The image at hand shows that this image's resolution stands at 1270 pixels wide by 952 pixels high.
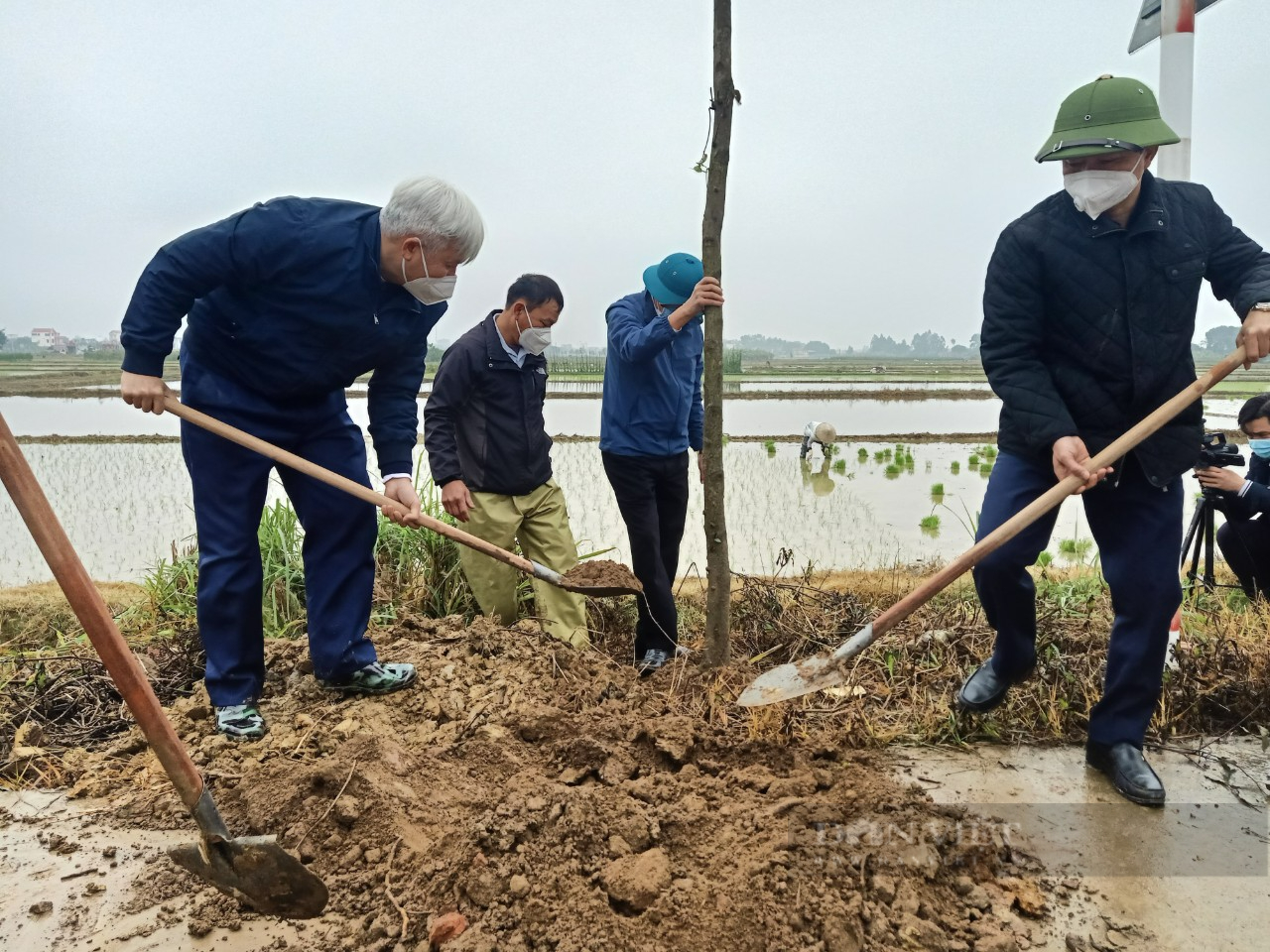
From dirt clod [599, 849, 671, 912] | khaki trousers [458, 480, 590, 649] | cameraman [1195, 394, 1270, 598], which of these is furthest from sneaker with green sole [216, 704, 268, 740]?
cameraman [1195, 394, 1270, 598]

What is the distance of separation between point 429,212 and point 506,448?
51.9 inches

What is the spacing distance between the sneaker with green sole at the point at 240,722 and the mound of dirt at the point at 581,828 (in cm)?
5

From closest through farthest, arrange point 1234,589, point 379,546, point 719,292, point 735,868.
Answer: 1. point 735,868
2. point 719,292
3. point 379,546
4. point 1234,589

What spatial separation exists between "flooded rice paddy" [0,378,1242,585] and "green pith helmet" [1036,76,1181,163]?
8.21 feet

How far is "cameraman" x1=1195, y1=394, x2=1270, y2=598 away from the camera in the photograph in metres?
4.22

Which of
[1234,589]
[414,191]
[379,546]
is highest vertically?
[414,191]

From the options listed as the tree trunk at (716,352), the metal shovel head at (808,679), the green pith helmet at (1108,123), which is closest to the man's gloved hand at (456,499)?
the tree trunk at (716,352)

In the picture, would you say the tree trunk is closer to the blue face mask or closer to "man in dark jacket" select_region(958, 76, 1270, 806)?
"man in dark jacket" select_region(958, 76, 1270, 806)

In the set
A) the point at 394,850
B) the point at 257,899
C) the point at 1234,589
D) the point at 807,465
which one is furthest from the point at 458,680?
the point at 807,465

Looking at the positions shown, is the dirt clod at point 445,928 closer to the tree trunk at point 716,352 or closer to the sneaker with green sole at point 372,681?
the sneaker with green sole at point 372,681

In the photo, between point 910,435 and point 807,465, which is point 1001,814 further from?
point 910,435

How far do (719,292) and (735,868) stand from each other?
6.11 ft

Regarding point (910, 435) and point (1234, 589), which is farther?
point (910, 435)

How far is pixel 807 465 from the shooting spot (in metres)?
10.4
